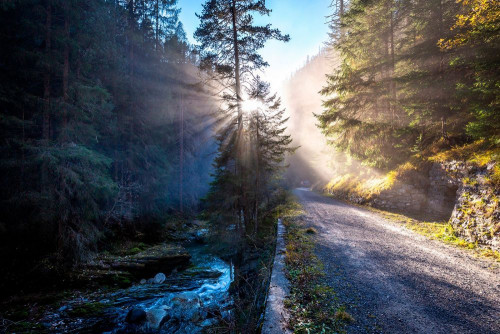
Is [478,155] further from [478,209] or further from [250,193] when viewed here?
[250,193]

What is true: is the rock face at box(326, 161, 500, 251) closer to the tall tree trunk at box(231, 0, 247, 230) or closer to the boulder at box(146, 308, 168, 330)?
the tall tree trunk at box(231, 0, 247, 230)

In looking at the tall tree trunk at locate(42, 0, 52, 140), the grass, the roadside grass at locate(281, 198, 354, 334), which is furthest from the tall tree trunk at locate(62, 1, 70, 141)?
the grass

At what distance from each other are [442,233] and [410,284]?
4.68 m

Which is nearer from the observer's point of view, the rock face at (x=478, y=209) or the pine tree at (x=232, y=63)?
the rock face at (x=478, y=209)

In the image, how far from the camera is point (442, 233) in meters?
7.38

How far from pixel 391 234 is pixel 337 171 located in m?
19.1

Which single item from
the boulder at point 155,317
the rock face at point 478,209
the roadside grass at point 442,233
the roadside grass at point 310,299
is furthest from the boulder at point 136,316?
the rock face at point 478,209

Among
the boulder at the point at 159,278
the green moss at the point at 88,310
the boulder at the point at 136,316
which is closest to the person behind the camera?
the boulder at the point at 136,316

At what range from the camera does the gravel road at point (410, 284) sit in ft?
10.6

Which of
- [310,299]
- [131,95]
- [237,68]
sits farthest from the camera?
[131,95]

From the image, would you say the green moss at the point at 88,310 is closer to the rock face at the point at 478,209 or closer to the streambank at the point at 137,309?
the streambank at the point at 137,309

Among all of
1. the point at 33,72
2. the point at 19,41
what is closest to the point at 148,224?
the point at 33,72

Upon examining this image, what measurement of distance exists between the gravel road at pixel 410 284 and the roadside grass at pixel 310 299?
203 millimetres

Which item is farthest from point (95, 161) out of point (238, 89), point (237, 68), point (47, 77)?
point (237, 68)
